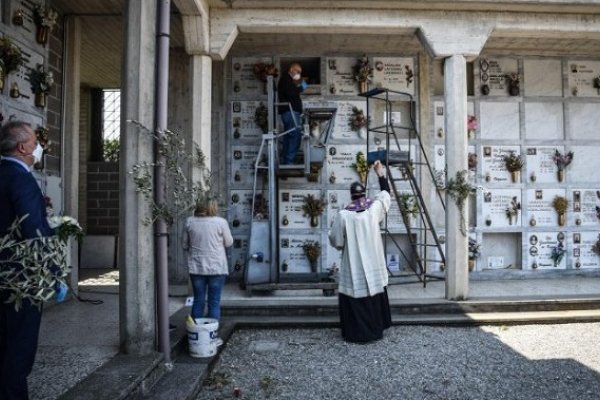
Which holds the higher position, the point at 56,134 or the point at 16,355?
the point at 56,134

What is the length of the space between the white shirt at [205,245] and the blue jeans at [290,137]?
8.85 ft

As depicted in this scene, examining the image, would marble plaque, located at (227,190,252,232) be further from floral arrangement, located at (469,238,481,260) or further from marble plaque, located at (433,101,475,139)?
floral arrangement, located at (469,238,481,260)

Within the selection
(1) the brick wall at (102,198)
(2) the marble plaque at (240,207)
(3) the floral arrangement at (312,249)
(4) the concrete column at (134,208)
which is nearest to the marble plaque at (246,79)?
(2) the marble plaque at (240,207)

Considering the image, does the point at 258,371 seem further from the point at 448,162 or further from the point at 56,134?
the point at 56,134

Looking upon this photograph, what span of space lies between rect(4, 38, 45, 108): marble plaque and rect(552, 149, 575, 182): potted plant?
7.90 meters

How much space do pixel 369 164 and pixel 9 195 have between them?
558 cm

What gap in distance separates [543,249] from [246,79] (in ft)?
18.8

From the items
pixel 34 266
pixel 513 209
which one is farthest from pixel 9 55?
pixel 513 209

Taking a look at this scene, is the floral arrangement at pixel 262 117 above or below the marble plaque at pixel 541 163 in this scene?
above

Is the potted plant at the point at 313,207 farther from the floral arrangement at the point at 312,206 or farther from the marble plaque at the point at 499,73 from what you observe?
the marble plaque at the point at 499,73

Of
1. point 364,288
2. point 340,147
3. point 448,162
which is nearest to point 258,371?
point 364,288

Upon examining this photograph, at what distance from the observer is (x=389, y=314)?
17.9 ft

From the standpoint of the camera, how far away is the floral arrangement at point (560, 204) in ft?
26.9

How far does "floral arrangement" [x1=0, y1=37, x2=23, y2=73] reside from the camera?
468cm
